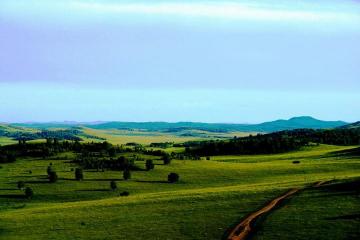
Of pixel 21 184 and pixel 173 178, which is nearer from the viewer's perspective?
pixel 21 184

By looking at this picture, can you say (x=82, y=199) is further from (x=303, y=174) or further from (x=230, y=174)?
(x=303, y=174)

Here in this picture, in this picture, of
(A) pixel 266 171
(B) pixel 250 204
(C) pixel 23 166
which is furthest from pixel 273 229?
(C) pixel 23 166

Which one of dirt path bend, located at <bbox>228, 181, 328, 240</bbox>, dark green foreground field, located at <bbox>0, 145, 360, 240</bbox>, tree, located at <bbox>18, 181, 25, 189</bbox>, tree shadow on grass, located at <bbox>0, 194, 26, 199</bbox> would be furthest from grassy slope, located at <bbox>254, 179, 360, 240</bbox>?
tree, located at <bbox>18, 181, 25, 189</bbox>

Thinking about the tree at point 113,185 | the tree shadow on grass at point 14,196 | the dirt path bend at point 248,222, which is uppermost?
the dirt path bend at point 248,222

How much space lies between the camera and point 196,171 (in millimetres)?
138000

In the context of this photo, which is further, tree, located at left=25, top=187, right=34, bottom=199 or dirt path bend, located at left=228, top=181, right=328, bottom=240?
tree, located at left=25, top=187, right=34, bottom=199

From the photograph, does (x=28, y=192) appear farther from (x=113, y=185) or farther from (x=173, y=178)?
(x=173, y=178)

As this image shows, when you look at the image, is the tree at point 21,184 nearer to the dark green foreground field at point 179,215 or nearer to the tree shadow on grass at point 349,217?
the dark green foreground field at point 179,215

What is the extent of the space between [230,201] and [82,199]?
41.0 metres

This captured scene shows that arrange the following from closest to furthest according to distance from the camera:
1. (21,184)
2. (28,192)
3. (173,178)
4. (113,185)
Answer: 1. (28,192)
2. (113,185)
3. (21,184)
4. (173,178)

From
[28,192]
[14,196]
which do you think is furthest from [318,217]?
[14,196]

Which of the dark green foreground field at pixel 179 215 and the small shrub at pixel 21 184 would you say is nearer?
the dark green foreground field at pixel 179 215

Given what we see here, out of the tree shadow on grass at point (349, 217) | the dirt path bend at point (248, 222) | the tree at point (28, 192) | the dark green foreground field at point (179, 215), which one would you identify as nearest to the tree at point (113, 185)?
the dark green foreground field at point (179, 215)

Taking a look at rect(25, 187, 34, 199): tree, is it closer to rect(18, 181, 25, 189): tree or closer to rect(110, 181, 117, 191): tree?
rect(18, 181, 25, 189): tree
